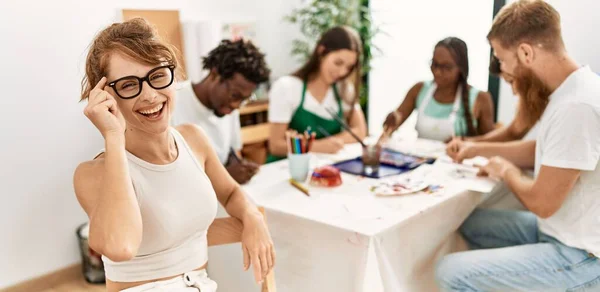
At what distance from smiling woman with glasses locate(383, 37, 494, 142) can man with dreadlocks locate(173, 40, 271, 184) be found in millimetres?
659

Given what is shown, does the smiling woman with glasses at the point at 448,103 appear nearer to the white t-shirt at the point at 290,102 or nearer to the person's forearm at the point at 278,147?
the white t-shirt at the point at 290,102

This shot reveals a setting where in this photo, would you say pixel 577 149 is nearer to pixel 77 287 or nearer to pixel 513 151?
pixel 513 151

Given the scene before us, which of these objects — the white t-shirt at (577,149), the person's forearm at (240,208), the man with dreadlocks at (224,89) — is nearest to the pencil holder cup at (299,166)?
the man with dreadlocks at (224,89)

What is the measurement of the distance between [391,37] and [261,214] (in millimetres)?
1870

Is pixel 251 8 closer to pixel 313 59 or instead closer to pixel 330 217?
pixel 313 59

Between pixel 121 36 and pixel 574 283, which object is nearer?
pixel 121 36

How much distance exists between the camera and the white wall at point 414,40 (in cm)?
200

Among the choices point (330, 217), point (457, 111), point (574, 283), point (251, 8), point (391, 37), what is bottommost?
point (574, 283)

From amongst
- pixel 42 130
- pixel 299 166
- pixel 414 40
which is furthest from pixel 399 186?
pixel 42 130

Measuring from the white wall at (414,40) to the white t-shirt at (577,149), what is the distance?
0.53 metres

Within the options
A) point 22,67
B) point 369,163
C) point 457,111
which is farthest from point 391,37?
point 22,67

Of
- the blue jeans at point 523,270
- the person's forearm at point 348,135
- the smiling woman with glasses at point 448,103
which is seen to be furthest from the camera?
the person's forearm at point 348,135

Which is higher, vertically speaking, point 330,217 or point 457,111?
point 457,111

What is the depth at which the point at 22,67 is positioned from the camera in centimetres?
222
